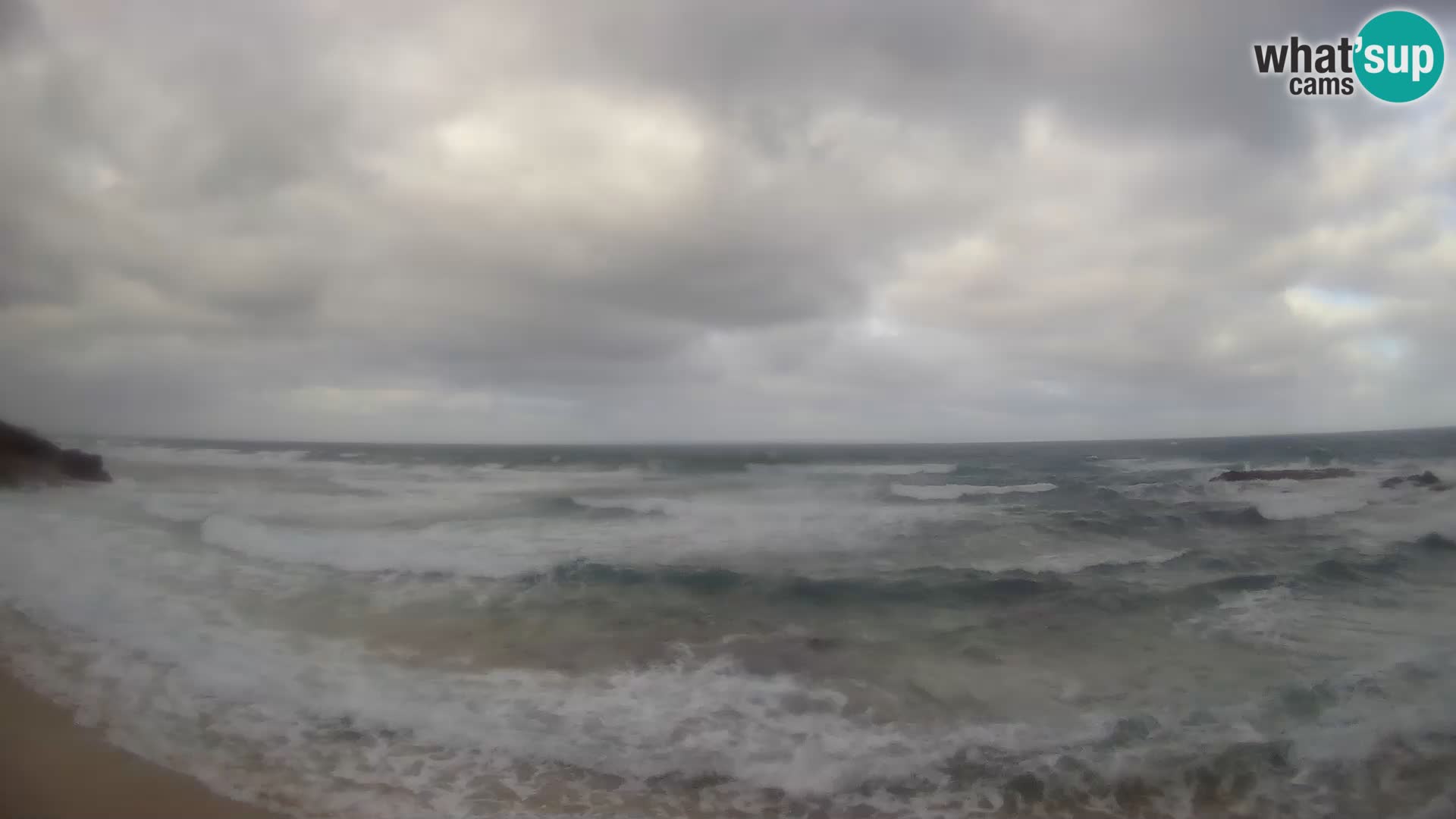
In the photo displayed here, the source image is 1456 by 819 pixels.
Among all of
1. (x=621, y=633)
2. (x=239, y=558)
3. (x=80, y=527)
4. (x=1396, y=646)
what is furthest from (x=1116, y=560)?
(x=80, y=527)

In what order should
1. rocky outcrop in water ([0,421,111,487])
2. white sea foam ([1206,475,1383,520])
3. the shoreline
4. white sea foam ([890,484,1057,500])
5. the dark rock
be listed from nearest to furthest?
the shoreline < rocky outcrop in water ([0,421,111,487]) < white sea foam ([1206,475,1383,520]) < white sea foam ([890,484,1057,500]) < the dark rock

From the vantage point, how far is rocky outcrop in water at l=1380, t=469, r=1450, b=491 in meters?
24.5

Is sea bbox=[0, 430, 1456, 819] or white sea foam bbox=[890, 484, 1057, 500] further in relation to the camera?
white sea foam bbox=[890, 484, 1057, 500]

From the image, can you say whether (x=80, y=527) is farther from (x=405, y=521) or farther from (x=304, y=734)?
(x=304, y=734)

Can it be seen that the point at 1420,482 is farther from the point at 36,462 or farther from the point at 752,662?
the point at 36,462

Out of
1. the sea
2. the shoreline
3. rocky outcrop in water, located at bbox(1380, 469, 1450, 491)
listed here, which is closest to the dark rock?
rocky outcrop in water, located at bbox(1380, 469, 1450, 491)

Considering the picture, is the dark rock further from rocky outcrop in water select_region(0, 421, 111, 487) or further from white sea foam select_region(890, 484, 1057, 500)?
rocky outcrop in water select_region(0, 421, 111, 487)

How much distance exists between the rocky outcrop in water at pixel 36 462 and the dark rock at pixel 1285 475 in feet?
143

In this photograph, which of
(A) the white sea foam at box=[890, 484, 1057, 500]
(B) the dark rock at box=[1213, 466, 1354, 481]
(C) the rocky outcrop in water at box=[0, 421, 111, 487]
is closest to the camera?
(C) the rocky outcrop in water at box=[0, 421, 111, 487]

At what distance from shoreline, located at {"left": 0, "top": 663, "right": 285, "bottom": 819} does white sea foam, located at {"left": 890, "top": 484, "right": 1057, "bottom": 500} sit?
74.9 feet

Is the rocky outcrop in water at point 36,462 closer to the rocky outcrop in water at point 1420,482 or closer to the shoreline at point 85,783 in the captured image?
the shoreline at point 85,783

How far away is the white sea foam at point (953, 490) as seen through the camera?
2636cm

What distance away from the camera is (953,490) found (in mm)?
29062

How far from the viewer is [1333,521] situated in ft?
59.9
